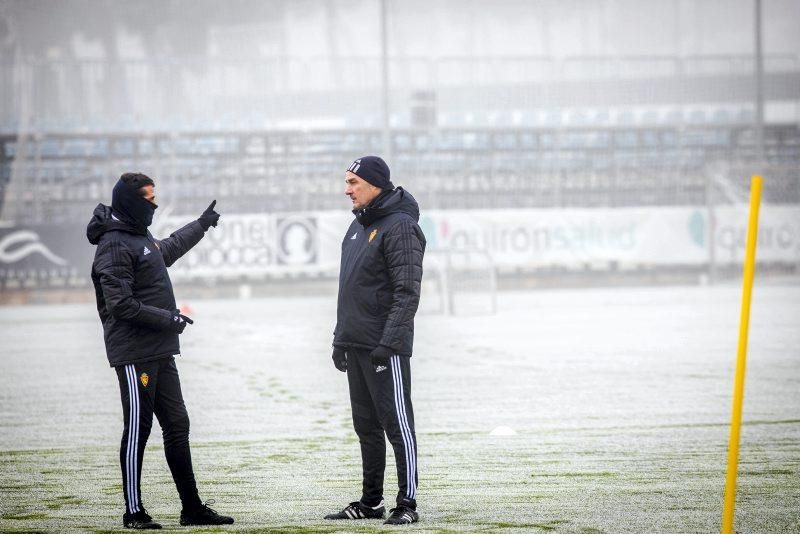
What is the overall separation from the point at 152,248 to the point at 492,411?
5329mm

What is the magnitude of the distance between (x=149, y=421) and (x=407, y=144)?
35762mm

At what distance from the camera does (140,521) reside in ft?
19.6

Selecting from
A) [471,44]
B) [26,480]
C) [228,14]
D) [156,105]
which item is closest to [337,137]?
[156,105]

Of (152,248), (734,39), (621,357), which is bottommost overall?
A: (621,357)

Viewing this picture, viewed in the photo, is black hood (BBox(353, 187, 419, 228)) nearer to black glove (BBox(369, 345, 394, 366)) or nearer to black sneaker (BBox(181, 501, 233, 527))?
black glove (BBox(369, 345, 394, 366))

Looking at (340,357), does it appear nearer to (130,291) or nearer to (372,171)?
(372,171)

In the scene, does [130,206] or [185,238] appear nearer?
[130,206]

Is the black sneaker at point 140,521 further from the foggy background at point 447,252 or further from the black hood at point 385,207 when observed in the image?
the black hood at point 385,207

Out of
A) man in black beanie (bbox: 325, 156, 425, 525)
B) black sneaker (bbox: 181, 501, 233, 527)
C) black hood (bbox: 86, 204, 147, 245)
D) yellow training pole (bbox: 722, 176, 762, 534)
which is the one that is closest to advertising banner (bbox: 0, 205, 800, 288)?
black hood (bbox: 86, 204, 147, 245)

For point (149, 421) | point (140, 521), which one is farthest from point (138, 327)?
point (140, 521)

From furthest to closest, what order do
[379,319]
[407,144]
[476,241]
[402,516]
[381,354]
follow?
[407,144], [476,241], [379,319], [381,354], [402,516]

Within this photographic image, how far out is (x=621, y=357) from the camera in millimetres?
15961

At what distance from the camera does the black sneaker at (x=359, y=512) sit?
6.17 m

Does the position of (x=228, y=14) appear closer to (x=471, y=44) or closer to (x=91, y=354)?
(x=471, y=44)
